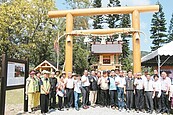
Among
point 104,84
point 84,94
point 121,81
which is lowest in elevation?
point 84,94

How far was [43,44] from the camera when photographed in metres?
25.8

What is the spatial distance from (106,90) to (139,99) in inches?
51.5

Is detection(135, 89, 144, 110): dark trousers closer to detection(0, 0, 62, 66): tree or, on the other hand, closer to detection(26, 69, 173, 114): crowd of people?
detection(26, 69, 173, 114): crowd of people

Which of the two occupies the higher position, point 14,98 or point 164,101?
point 164,101

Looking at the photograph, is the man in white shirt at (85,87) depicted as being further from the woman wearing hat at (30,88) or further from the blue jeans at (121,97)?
the woman wearing hat at (30,88)

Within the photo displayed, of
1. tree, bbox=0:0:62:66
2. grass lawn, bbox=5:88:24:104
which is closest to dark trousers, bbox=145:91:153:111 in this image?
grass lawn, bbox=5:88:24:104

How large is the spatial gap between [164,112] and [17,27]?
19470 millimetres

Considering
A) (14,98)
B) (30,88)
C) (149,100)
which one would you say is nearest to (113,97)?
(149,100)

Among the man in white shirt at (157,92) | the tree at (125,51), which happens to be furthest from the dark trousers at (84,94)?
the tree at (125,51)

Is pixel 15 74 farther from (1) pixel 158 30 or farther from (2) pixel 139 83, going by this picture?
(1) pixel 158 30

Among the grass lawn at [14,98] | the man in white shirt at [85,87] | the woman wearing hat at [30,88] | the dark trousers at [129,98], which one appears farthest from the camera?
the grass lawn at [14,98]

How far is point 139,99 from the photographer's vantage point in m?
7.88

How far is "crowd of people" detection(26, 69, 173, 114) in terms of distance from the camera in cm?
759

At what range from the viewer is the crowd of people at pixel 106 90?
24.9 ft
